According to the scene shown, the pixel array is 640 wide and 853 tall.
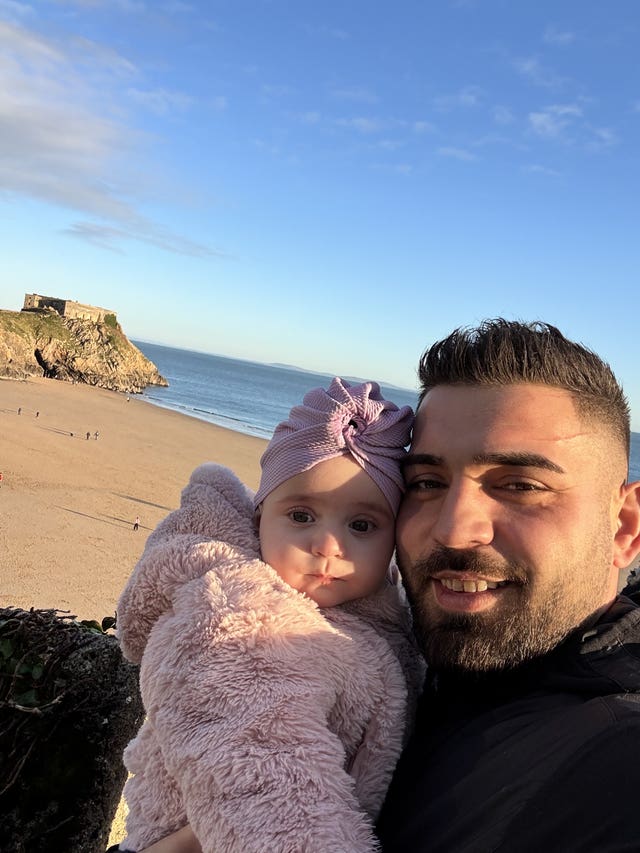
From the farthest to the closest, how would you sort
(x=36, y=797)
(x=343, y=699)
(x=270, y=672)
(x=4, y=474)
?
(x=4, y=474) → (x=36, y=797) → (x=343, y=699) → (x=270, y=672)

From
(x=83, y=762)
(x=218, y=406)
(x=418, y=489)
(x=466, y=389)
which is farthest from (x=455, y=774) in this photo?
(x=218, y=406)

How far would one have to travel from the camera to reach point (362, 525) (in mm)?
2176

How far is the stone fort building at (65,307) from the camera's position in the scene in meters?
68.6

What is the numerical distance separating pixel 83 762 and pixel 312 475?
1.42m

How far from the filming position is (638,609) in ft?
5.65

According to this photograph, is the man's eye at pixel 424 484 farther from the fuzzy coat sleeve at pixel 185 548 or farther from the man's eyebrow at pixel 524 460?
the fuzzy coat sleeve at pixel 185 548

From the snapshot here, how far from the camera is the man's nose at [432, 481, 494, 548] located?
1854mm

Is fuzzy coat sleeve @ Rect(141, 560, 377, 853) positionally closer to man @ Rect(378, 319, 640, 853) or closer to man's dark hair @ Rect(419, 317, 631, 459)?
man @ Rect(378, 319, 640, 853)

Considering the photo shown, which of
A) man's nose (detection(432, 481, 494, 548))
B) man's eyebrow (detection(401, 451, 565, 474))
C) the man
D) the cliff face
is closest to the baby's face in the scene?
the man

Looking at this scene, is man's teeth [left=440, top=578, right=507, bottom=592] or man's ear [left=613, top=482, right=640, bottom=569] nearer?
man's teeth [left=440, top=578, right=507, bottom=592]

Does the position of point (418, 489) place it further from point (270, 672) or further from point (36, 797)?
point (36, 797)

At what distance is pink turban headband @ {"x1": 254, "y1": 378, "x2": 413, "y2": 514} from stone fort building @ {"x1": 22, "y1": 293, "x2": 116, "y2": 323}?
70.9 metres

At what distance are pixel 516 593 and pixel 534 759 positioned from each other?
518 millimetres

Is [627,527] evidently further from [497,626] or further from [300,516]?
[300,516]
